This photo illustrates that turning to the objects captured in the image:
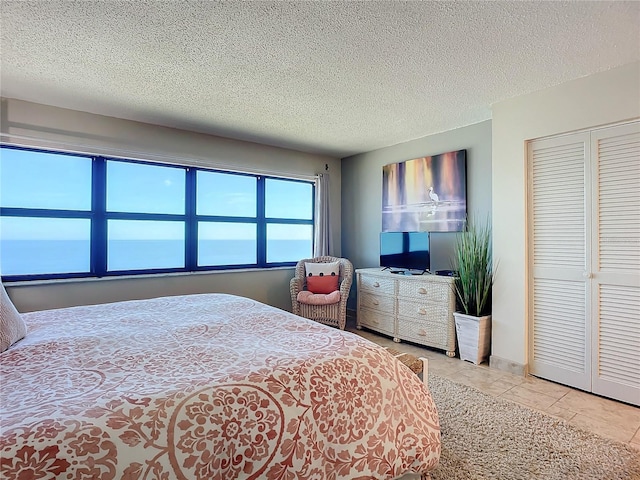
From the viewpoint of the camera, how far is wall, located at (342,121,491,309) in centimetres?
356

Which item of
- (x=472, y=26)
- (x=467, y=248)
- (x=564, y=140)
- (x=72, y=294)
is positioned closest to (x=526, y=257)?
(x=467, y=248)

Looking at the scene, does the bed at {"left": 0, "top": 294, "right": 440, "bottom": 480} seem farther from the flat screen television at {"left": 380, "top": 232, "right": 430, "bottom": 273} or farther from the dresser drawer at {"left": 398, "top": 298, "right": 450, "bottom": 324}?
the flat screen television at {"left": 380, "top": 232, "right": 430, "bottom": 273}

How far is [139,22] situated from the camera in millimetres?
1899

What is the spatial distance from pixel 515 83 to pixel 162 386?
3051mm

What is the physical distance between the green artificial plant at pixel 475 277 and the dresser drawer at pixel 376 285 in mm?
803

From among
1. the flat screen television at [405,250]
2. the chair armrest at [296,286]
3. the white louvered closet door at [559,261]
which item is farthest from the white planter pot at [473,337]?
the chair armrest at [296,286]

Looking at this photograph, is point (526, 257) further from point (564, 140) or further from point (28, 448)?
point (28, 448)

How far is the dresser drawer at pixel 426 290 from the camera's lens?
11.2ft

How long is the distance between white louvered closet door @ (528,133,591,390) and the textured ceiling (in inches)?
23.5

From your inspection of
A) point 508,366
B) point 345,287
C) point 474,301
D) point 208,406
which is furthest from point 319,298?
point 208,406

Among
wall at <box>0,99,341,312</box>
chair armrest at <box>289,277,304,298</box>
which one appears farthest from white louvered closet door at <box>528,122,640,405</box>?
wall at <box>0,99,341,312</box>

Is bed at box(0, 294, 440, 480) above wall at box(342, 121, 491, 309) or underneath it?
underneath

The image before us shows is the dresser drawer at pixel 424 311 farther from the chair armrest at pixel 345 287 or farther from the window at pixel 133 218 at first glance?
the window at pixel 133 218

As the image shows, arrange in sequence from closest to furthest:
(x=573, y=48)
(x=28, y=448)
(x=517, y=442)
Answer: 1. (x=28, y=448)
2. (x=517, y=442)
3. (x=573, y=48)
